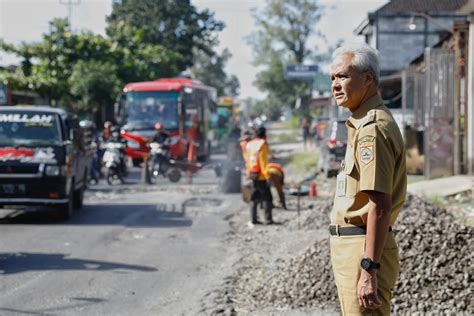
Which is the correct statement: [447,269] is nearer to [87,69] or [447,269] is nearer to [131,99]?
[131,99]

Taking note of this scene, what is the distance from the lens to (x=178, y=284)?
873 cm

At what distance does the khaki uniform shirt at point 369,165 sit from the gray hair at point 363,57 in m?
0.16

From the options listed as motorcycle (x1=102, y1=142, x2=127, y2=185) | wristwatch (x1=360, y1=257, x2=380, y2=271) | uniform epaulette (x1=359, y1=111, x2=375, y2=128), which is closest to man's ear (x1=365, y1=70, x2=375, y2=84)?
uniform epaulette (x1=359, y1=111, x2=375, y2=128)

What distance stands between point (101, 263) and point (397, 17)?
3099cm

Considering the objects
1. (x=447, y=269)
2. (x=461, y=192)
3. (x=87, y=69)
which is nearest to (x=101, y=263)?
(x=447, y=269)

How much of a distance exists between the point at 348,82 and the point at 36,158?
10.6m

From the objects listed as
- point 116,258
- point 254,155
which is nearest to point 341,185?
point 116,258

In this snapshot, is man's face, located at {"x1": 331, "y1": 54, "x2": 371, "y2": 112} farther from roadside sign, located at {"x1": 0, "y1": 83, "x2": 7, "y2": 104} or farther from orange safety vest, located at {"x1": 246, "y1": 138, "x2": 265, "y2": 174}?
roadside sign, located at {"x1": 0, "y1": 83, "x2": 7, "y2": 104}

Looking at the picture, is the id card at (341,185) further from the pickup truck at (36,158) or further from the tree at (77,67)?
the tree at (77,67)

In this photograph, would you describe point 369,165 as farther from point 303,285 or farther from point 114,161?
point 114,161

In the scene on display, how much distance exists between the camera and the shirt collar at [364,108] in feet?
13.0

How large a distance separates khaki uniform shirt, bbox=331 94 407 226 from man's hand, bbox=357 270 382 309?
277mm

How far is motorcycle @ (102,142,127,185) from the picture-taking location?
2147 cm

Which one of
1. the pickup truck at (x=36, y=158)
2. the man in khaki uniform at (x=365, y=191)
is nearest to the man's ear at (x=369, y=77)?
the man in khaki uniform at (x=365, y=191)
